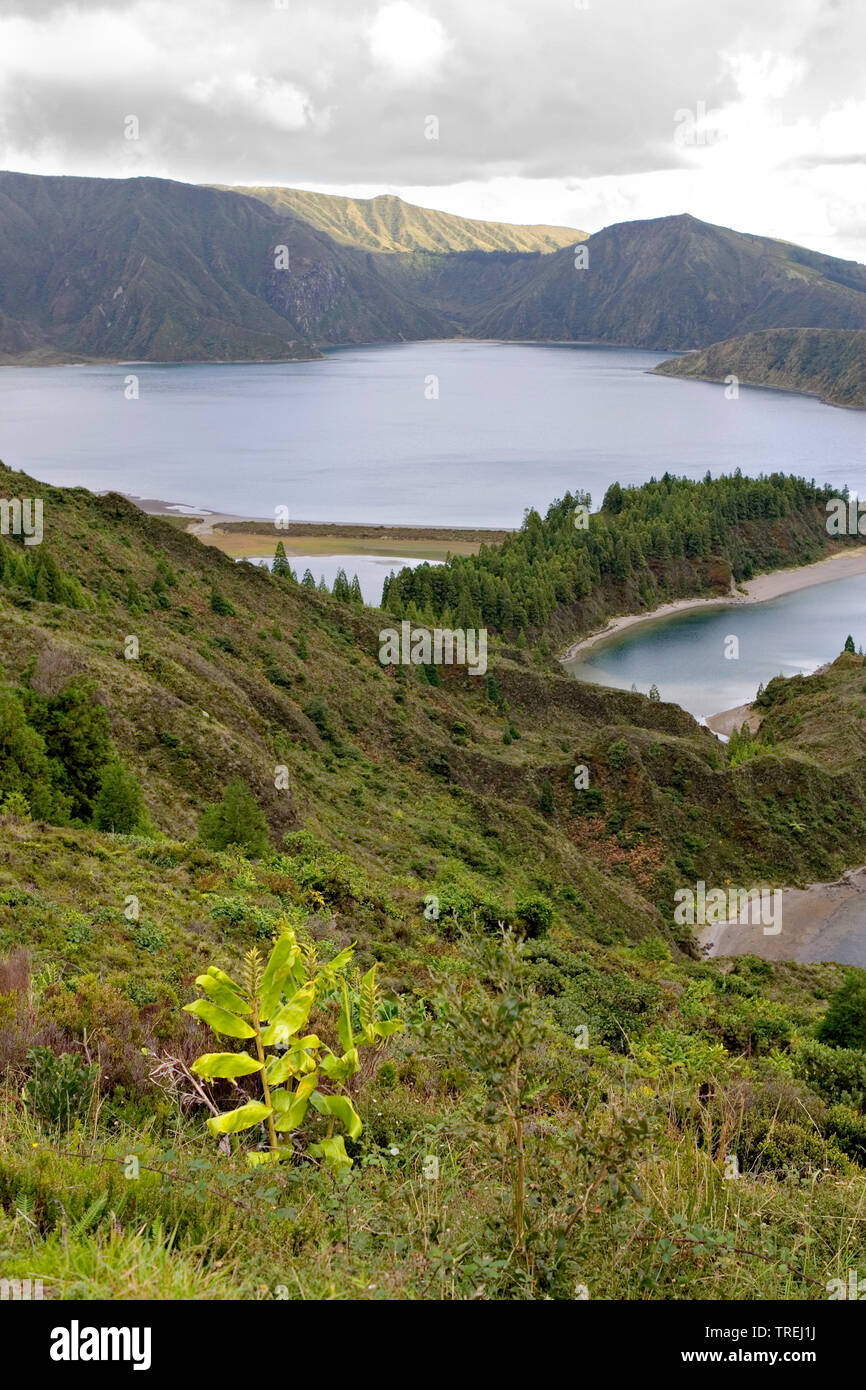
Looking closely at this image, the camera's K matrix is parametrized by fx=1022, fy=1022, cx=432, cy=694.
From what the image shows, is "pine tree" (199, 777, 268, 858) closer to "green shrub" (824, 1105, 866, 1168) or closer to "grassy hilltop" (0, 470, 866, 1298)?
"grassy hilltop" (0, 470, 866, 1298)

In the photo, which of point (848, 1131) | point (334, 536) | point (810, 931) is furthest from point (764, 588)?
point (848, 1131)

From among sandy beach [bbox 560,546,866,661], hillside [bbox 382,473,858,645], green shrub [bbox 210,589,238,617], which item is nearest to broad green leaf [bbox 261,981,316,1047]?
green shrub [bbox 210,589,238,617]

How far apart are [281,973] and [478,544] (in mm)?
121149

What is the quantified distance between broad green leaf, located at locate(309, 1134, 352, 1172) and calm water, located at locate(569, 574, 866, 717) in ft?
237

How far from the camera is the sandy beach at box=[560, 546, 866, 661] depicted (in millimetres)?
104188

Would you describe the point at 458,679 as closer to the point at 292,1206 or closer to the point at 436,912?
the point at 436,912

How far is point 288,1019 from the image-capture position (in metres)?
6.83

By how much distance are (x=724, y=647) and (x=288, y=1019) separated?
9393 centimetres

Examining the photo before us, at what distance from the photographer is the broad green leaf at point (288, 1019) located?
264 inches

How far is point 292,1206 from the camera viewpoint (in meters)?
6.02

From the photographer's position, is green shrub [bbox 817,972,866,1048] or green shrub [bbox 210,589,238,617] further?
green shrub [bbox 210,589,238,617]

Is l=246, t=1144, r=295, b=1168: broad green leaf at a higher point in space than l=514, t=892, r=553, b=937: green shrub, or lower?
higher

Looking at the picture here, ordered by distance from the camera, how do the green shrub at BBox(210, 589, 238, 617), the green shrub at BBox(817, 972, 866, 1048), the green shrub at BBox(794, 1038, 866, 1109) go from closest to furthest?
the green shrub at BBox(794, 1038, 866, 1109) < the green shrub at BBox(817, 972, 866, 1048) < the green shrub at BBox(210, 589, 238, 617)
